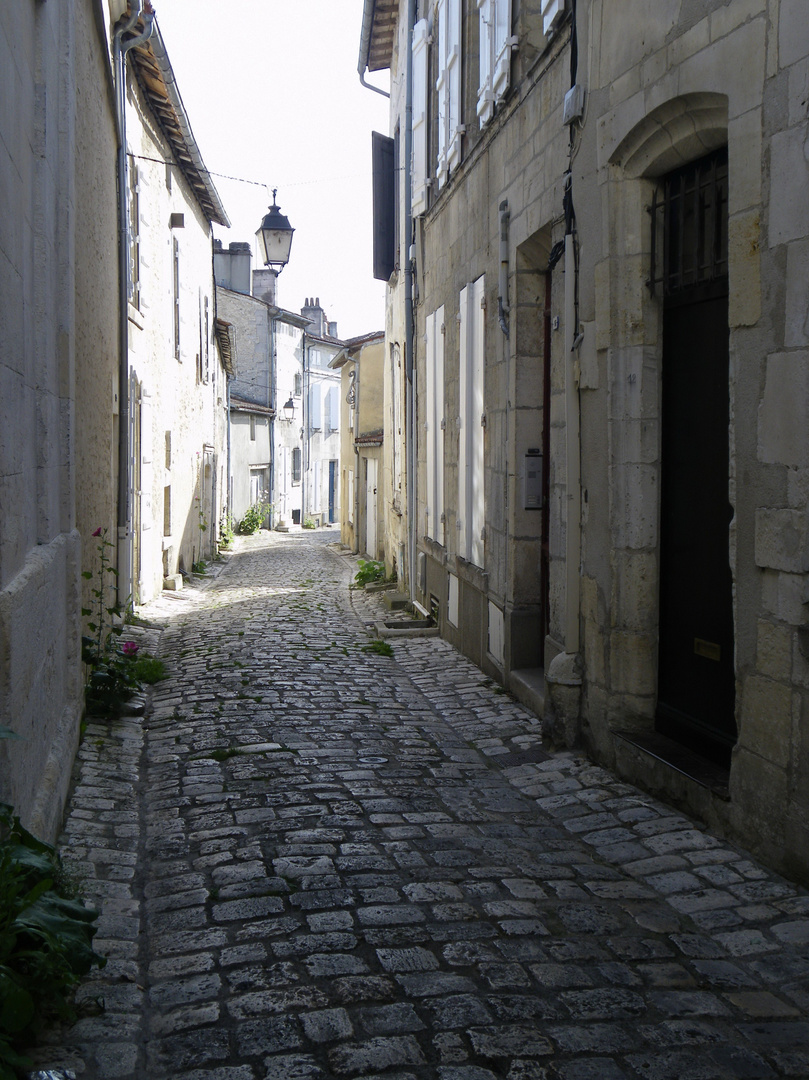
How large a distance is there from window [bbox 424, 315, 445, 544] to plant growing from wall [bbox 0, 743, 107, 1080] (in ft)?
23.5

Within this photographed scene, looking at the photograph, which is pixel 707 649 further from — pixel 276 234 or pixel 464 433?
pixel 276 234

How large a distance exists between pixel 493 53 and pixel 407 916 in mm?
6185

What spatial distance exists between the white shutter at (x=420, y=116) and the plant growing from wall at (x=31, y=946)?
29.7ft

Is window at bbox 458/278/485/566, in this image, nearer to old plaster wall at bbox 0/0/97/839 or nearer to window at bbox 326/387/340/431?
old plaster wall at bbox 0/0/97/839

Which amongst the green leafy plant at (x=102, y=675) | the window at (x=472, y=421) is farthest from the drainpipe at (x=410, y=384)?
the green leafy plant at (x=102, y=675)

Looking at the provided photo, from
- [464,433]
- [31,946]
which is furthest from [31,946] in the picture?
[464,433]

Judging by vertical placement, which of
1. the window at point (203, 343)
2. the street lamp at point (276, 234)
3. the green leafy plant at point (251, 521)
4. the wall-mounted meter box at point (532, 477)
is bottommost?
the green leafy plant at point (251, 521)

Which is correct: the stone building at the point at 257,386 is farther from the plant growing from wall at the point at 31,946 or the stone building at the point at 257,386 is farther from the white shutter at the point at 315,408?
the plant growing from wall at the point at 31,946

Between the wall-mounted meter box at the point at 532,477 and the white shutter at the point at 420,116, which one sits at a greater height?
the white shutter at the point at 420,116

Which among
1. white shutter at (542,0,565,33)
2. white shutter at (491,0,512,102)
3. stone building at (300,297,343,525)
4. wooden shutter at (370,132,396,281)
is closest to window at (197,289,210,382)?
wooden shutter at (370,132,396,281)

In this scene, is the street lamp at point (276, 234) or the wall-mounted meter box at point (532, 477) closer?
the wall-mounted meter box at point (532, 477)

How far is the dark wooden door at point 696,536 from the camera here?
464 cm

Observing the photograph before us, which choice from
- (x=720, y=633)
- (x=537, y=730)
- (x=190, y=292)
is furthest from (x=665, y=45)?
(x=190, y=292)

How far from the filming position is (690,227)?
16.0ft
